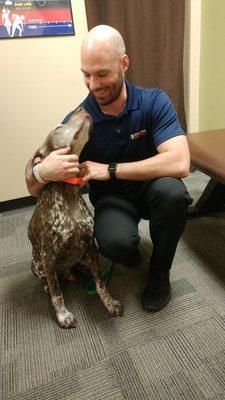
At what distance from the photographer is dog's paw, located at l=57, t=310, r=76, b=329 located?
56.3 inches

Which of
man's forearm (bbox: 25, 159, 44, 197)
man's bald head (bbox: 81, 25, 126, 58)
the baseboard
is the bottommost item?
the baseboard

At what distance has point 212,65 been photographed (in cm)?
287

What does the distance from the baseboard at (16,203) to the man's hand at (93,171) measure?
160 cm

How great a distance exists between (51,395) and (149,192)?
896 mm

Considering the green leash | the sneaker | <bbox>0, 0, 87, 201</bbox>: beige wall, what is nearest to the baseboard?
<bbox>0, 0, 87, 201</bbox>: beige wall

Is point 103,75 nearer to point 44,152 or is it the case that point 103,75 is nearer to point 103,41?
point 103,41

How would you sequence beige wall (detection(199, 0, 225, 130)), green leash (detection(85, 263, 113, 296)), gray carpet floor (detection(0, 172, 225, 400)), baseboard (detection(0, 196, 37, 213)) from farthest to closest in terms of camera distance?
baseboard (detection(0, 196, 37, 213)) → beige wall (detection(199, 0, 225, 130)) → green leash (detection(85, 263, 113, 296)) → gray carpet floor (detection(0, 172, 225, 400))

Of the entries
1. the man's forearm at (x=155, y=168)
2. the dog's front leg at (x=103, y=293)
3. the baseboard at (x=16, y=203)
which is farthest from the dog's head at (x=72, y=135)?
the baseboard at (x=16, y=203)

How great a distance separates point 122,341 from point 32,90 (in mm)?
2066

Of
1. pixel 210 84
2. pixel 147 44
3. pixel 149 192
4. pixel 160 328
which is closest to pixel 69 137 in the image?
pixel 149 192

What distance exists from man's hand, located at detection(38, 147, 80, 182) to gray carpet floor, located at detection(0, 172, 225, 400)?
2.35ft

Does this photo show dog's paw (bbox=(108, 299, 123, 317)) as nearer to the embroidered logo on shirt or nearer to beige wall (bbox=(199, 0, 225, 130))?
the embroidered logo on shirt

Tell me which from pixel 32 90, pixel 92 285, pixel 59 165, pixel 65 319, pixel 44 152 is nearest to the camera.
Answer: pixel 59 165

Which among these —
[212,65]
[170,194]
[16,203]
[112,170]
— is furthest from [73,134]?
[212,65]
